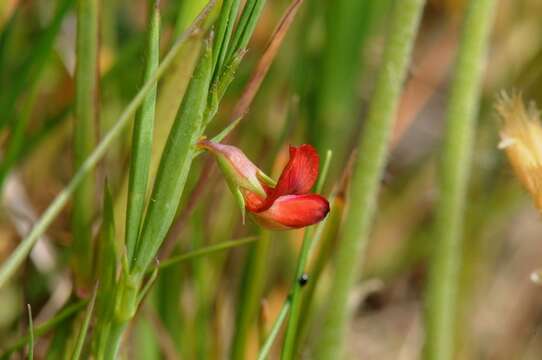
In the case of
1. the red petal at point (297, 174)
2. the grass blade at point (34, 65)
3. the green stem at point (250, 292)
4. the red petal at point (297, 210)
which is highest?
the grass blade at point (34, 65)

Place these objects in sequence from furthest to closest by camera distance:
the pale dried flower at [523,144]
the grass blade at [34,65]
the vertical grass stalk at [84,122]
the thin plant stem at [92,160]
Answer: the grass blade at [34,65]
the vertical grass stalk at [84,122]
the pale dried flower at [523,144]
the thin plant stem at [92,160]

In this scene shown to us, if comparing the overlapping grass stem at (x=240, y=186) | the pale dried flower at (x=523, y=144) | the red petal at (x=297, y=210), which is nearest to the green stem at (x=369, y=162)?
the overlapping grass stem at (x=240, y=186)

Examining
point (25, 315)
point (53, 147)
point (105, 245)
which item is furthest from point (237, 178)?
point (53, 147)

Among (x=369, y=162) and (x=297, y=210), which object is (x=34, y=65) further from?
(x=297, y=210)

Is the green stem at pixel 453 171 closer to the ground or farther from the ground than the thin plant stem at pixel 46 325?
farther from the ground

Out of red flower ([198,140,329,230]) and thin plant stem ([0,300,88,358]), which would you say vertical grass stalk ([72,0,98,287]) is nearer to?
thin plant stem ([0,300,88,358])

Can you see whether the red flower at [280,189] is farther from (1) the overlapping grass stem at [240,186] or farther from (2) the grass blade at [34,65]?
(2) the grass blade at [34,65]
